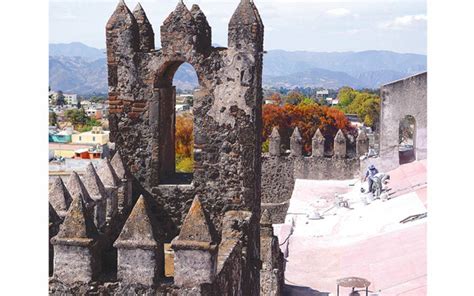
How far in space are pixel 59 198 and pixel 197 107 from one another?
1.94 m

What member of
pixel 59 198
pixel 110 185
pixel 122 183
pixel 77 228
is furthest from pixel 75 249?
pixel 122 183

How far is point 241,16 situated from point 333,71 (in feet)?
612

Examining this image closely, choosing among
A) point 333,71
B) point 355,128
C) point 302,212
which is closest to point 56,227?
point 302,212

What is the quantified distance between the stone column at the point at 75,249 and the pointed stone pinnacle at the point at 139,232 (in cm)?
30

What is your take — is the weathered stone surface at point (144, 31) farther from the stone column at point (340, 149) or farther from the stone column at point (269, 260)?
the stone column at point (340, 149)

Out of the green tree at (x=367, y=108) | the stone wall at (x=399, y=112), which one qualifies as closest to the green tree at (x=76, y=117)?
the green tree at (x=367, y=108)

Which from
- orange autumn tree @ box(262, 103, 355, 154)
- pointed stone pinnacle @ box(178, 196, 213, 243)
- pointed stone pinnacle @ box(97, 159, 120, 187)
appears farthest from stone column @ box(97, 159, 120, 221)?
orange autumn tree @ box(262, 103, 355, 154)

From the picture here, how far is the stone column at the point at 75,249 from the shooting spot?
5777 millimetres

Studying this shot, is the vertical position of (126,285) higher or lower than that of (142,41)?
lower

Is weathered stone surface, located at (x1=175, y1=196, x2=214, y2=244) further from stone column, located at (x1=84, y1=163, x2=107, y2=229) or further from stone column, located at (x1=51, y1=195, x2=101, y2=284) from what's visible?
stone column, located at (x1=84, y1=163, x2=107, y2=229)

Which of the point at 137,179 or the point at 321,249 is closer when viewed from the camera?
the point at 137,179

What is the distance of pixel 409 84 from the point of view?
2314cm

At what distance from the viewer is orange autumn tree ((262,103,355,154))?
44.2 meters

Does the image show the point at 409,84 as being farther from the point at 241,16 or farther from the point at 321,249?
the point at 241,16
